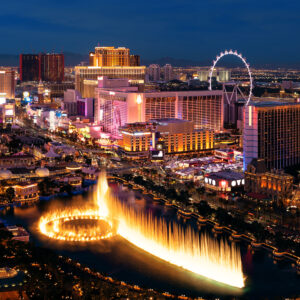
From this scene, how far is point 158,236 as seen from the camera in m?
21.7

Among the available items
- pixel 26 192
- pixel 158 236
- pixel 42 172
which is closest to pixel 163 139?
pixel 42 172

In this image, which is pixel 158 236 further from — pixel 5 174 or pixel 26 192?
pixel 5 174

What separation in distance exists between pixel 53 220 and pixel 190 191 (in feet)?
23.0

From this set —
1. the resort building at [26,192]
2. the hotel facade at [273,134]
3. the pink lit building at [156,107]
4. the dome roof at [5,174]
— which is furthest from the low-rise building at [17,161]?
the hotel facade at [273,134]

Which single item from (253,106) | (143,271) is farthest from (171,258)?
(253,106)

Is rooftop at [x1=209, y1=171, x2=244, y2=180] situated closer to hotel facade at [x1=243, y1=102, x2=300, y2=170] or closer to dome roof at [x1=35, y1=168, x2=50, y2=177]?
hotel facade at [x1=243, y1=102, x2=300, y2=170]

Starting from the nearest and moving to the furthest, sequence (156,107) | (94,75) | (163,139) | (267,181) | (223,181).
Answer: (267,181) < (223,181) < (163,139) < (156,107) < (94,75)

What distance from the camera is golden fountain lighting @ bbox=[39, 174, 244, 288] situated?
1877 cm

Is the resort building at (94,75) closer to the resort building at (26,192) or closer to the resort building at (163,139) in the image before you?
the resort building at (163,139)

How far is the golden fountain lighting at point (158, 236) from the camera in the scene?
739 inches

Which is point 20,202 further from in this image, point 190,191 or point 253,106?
point 253,106

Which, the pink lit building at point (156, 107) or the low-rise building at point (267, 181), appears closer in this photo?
the low-rise building at point (267, 181)

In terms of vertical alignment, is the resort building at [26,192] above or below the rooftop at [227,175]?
below

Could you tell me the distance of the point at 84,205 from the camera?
85.5 ft
